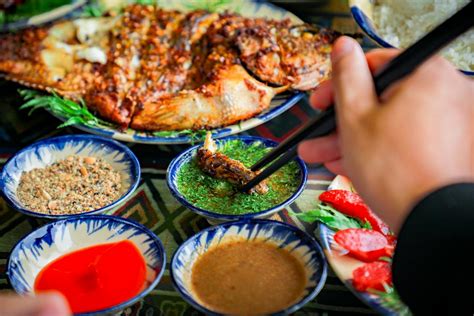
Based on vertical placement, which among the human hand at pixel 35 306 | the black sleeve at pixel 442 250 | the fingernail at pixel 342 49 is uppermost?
the fingernail at pixel 342 49

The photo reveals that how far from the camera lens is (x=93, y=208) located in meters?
1.80

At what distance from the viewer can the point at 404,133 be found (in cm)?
104

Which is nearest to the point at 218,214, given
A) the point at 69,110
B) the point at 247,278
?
the point at 247,278

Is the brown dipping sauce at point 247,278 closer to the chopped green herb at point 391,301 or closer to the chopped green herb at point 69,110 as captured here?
the chopped green herb at point 391,301

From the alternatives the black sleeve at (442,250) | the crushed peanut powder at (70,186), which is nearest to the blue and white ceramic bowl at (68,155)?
the crushed peanut powder at (70,186)

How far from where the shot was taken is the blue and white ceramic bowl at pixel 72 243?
150 centimetres

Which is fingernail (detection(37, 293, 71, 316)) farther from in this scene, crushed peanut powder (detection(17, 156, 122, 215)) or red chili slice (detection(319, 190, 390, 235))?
red chili slice (detection(319, 190, 390, 235))

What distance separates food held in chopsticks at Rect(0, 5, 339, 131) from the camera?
7.31 feet

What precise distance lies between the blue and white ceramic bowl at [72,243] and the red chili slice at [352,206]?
0.55 meters

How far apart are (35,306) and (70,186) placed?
33.2 inches

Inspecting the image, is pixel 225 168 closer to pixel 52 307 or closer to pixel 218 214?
pixel 218 214

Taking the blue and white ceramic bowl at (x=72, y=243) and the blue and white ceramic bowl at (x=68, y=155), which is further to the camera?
the blue and white ceramic bowl at (x=68, y=155)

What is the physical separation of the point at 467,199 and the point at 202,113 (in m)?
1.33

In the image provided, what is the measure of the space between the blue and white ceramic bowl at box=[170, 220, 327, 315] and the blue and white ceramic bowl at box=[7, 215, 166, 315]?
6 centimetres
